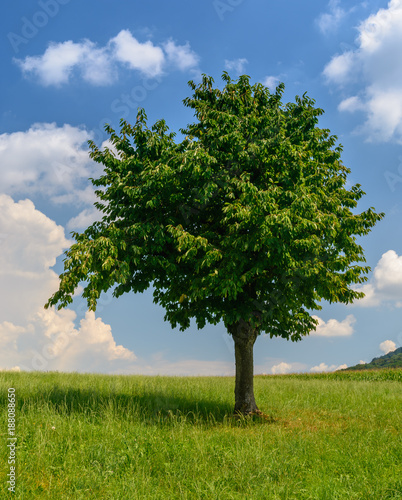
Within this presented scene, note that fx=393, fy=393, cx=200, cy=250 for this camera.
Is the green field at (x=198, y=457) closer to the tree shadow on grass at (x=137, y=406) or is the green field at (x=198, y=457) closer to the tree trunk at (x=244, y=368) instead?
the tree shadow on grass at (x=137, y=406)

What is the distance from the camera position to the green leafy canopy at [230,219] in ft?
41.7

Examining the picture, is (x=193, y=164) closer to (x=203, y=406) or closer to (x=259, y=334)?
(x=259, y=334)

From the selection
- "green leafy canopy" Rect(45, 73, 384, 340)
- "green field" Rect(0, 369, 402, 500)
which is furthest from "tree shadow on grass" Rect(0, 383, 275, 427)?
"green leafy canopy" Rect(45, 73, 384, 340)

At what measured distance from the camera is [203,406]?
17.2m

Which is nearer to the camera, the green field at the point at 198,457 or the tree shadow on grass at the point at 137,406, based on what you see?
the green field at the point at 198,457

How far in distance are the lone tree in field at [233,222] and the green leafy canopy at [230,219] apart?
5cm

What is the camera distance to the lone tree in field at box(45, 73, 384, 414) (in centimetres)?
1271

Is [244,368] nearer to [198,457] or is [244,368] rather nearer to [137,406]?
[137,406]

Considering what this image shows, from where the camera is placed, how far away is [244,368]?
1585 cm

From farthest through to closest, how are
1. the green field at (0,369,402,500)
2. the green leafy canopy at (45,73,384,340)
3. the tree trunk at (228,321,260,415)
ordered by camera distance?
the tree trunk at (228,321,260,415) < the green leafy canopy at (45,73,384,340) < the green field at (0,369,402,500)

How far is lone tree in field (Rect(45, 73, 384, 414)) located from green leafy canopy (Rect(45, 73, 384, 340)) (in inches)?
1.9

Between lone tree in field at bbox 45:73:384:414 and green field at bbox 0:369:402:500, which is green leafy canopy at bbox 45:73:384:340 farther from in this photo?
green field at bbox 0:369:402:500

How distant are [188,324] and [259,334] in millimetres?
3045

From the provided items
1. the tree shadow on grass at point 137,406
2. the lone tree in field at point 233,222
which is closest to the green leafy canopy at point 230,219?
the lone tree in field at point 233,222
